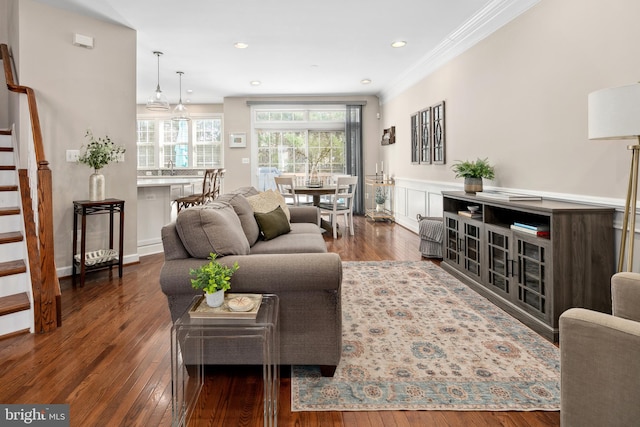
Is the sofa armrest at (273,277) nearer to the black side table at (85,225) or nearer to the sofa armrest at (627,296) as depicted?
the sofa armrest at (627,296)

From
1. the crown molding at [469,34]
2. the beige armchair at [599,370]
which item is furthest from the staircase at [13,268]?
the crown molding at [469,34]

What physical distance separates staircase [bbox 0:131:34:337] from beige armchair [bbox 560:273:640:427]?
3.04 meters

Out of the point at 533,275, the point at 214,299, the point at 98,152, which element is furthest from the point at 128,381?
the point at 98,152

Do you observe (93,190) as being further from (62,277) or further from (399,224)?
(399,224)

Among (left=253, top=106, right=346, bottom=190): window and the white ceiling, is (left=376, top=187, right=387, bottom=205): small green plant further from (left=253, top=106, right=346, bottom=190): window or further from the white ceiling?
the white ceiling

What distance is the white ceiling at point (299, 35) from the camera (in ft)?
12.9

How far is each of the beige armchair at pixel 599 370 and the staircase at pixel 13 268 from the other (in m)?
3.04

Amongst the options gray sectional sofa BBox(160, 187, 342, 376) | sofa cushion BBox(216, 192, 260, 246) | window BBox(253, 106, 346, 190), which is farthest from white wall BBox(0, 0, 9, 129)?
window BBox(253, 106, 346, 190)

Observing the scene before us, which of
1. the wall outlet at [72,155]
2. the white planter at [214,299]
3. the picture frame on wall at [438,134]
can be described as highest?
the picture frame on wall at [438,134]

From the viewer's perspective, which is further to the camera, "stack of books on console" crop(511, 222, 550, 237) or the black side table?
the black side table

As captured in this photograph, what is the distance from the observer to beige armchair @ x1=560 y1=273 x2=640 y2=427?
3.56 ft

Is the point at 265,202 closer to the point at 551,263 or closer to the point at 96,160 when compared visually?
the point at 96,160

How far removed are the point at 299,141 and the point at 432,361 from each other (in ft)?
24.2

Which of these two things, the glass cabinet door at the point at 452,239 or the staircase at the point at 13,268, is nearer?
the staircase at the point at 13,268
